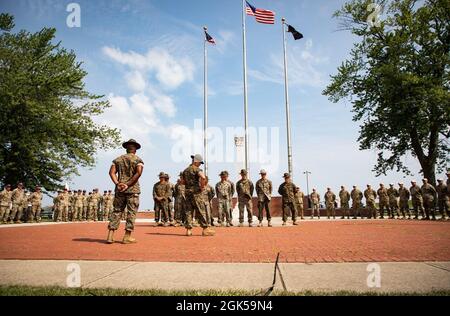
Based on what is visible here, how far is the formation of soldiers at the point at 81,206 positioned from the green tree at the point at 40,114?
9.93 feet

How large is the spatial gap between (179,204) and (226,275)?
11147mm

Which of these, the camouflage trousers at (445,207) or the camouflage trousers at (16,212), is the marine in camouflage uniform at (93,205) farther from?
the camouflage trousers at (445,207)

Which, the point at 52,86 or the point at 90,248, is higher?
the point at 52,86

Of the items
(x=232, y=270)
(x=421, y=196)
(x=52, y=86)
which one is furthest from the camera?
(x=52, y=86)

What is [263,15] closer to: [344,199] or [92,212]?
[344,199]

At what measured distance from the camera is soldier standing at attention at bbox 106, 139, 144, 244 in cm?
680

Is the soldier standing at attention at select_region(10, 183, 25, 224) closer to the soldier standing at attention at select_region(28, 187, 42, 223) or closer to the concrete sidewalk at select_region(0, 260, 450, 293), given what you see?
the soldier standing at attention at select_region(28, 187, 42, 223)

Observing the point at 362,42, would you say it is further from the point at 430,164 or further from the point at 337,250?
the point at 337,250

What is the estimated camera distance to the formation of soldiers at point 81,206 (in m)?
20.6

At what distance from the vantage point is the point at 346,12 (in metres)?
28.3

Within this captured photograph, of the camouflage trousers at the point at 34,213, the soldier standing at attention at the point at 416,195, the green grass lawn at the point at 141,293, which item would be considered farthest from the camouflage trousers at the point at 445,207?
the camouflage trousers at the point at 34,213
